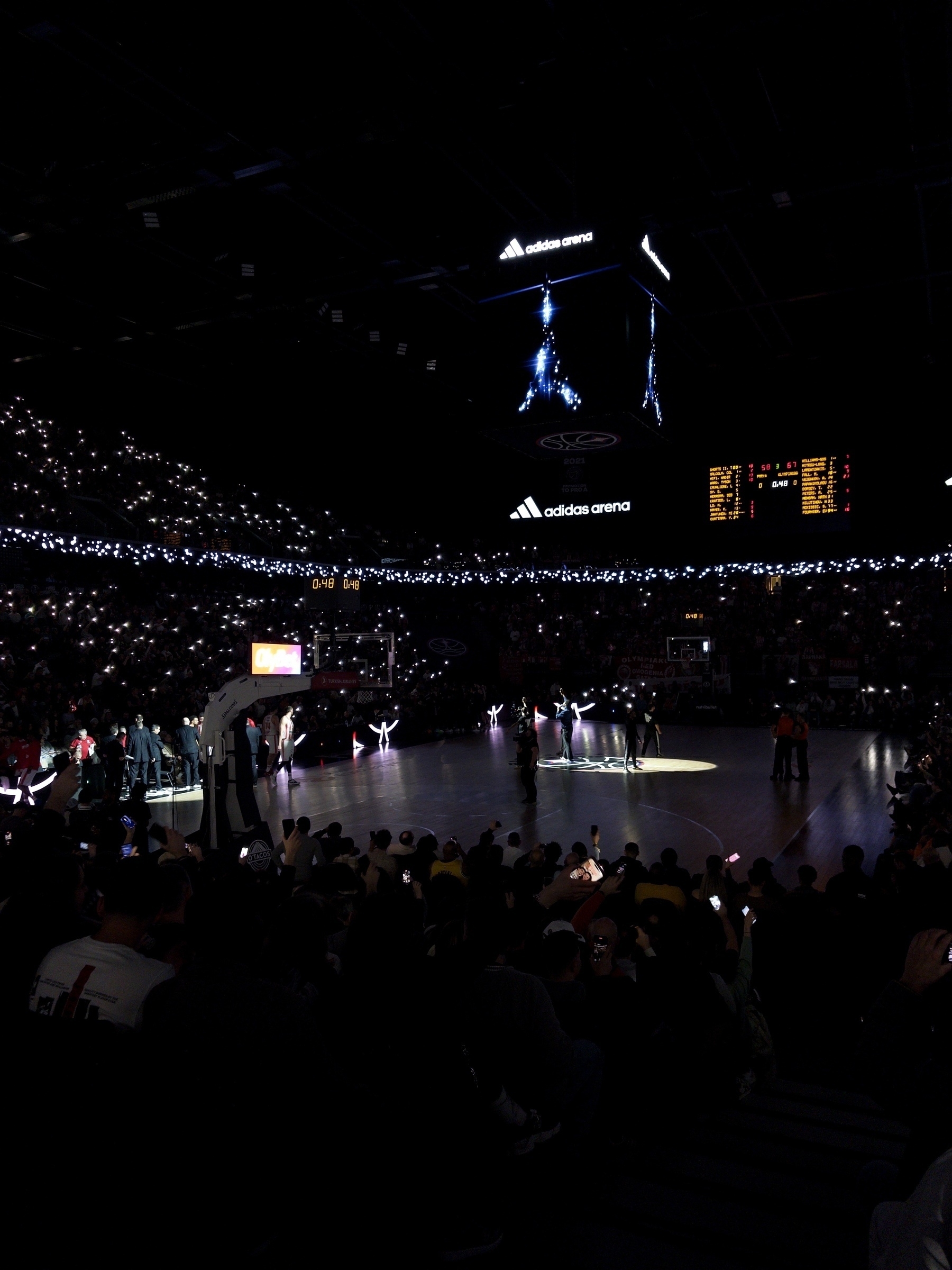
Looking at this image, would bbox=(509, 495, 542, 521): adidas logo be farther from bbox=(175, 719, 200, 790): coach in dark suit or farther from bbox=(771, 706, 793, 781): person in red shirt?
bbox=(175, 719, 200, 790): coach in dark suit

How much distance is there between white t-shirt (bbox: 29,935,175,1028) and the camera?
2367mm

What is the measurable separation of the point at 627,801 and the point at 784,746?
3.48 meters

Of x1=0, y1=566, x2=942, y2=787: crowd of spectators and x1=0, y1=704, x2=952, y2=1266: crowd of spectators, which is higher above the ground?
x1=0, y1=566, x2=942, y2=787: crowd of spectators

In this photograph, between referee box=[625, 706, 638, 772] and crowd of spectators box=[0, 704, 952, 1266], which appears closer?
crowd of spectators box=[0, 704, 952, 1266]

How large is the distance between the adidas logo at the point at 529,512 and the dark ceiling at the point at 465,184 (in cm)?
1352

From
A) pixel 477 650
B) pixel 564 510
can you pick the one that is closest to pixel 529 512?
pixel 564 510

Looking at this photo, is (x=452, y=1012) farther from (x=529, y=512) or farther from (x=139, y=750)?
(x=529, y=512)

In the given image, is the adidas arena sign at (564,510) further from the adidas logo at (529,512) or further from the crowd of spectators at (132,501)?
the crowd of spectators at (132,501)

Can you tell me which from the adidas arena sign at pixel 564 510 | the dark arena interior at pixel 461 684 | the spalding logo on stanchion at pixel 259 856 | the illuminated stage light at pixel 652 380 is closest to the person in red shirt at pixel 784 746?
the dark arena interior at pixel 461 684

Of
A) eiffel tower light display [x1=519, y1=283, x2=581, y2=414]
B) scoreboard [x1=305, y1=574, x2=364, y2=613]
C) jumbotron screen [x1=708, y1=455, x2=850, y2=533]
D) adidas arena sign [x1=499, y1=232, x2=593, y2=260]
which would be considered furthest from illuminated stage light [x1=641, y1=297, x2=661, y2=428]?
scoreboard [x1=305, y1=574, x2=364, y2=613]

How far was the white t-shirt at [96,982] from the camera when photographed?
2367 millimetres

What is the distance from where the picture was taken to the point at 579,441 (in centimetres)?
1029

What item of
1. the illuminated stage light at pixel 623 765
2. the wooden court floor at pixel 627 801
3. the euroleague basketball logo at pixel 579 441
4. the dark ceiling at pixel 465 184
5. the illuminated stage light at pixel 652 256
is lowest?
the wooden court floor at pixel 627 801

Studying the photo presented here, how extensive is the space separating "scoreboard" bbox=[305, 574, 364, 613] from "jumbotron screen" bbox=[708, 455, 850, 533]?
1032 centimetres
